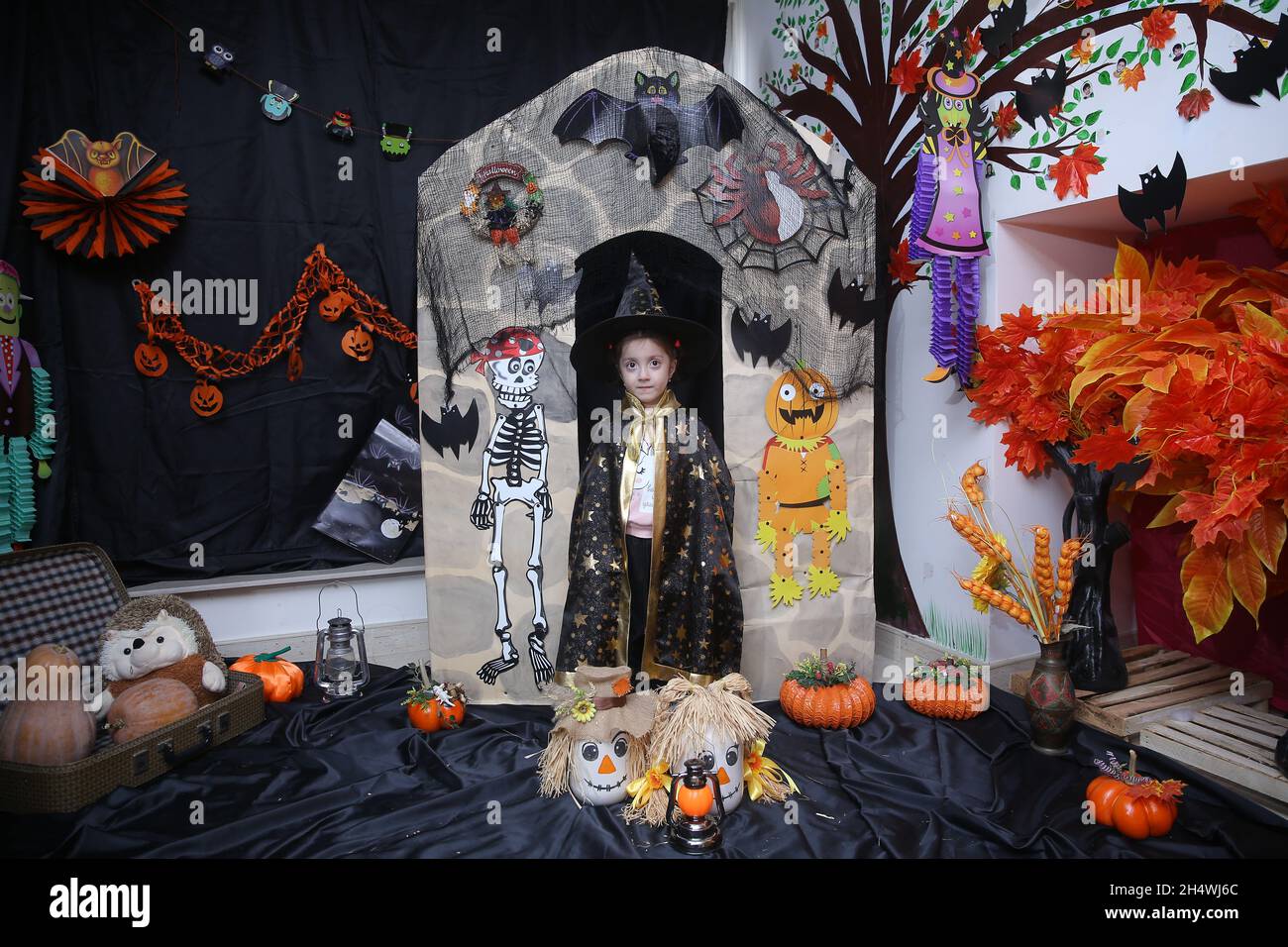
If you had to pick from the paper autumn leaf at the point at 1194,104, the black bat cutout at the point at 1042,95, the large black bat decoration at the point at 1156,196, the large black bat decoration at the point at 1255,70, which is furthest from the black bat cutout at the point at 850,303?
the large black bat decoration at the point at 1255,70

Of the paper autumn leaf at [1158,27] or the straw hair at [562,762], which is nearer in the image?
the straw hair at [562,762]

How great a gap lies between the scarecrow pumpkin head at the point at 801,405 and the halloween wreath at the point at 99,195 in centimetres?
301

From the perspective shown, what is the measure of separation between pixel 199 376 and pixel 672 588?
2.62m

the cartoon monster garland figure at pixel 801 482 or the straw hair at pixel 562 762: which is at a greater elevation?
the cartoon monster garland figure at pixel 801 482

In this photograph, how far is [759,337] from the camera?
3.75 meters

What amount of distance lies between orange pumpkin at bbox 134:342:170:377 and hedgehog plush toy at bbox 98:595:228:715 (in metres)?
1.33

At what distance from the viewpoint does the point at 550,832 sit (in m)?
2.68

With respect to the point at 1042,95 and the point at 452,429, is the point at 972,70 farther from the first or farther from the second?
the point at 452,429

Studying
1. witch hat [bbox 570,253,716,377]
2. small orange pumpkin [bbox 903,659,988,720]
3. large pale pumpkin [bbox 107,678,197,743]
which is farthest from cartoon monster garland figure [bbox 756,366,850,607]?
large pale pumpkin [bbox 107,678,197,743]

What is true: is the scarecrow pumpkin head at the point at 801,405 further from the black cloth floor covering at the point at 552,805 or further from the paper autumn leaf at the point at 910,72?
the paper autumn leaf at the point at 910,72

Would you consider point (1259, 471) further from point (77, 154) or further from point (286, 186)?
point (77, 154)

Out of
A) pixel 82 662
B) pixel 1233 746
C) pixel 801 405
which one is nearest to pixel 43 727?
pixel 82 662


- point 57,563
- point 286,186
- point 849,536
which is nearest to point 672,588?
point 849,536

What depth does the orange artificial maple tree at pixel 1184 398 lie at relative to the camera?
104 inches
